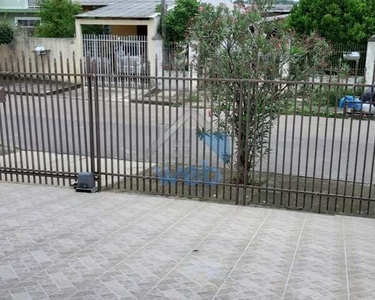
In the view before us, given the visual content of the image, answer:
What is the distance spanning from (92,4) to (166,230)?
23828 mm

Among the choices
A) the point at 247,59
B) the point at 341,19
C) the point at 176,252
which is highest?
the point at 341,19

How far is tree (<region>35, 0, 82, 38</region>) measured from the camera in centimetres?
2317

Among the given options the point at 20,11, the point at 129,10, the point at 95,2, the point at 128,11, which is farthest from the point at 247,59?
the point at 20,11

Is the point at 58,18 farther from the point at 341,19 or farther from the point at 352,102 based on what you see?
the point at 352,102

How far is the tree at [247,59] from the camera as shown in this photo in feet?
22.5

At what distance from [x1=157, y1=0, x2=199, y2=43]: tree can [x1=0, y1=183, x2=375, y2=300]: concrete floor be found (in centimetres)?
1496

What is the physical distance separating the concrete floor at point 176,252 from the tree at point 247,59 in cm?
→ 144

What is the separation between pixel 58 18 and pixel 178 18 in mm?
7237

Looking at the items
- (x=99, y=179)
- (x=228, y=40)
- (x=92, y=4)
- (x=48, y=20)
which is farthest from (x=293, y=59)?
(x=92, y=4)

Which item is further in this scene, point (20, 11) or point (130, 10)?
point (20, 11)

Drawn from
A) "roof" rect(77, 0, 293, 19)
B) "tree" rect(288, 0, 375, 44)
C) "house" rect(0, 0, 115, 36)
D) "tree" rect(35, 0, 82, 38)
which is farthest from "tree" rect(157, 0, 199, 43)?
"house" rect(0, 0, 115, 36)

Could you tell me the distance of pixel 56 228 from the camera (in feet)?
16.1

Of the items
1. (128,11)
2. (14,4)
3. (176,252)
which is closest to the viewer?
(176,252)

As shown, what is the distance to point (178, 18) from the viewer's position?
20.1 metres
